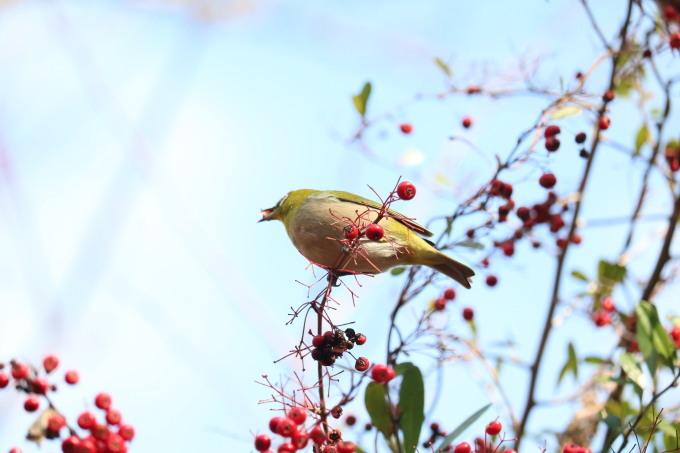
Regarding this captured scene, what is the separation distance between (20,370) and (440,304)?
88.2 inches

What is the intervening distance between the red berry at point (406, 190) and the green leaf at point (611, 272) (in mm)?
2276

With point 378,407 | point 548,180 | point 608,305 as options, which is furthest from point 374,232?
point 608,305

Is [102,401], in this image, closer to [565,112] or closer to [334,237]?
[334,237]

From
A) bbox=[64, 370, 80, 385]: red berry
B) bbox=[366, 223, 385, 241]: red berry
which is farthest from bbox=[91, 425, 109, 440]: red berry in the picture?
bbox=[366, 223, 385, 241]: red berry

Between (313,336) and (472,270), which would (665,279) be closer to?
(472,270)

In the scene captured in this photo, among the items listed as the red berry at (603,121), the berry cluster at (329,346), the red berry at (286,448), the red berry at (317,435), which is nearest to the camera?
the red berry at (286,448)

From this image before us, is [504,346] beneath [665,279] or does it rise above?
beneath

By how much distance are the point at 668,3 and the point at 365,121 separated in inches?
89.8

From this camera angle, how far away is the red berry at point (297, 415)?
98.4 inches

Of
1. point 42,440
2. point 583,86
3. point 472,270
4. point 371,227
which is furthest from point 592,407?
point 42,440

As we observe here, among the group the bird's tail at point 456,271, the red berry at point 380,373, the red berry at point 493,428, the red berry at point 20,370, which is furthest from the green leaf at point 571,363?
the red berry at point 20,370

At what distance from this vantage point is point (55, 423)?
2.70m

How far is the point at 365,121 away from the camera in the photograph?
426 centimetres

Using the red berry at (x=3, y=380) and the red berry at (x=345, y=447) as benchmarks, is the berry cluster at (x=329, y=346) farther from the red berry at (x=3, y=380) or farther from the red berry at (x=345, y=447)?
the red berry at (x=3, y=380)
